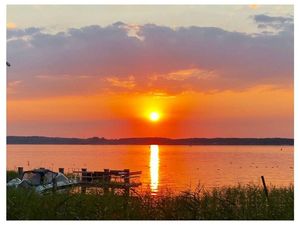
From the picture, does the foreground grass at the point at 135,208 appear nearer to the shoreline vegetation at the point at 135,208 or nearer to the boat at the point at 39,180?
the shoreline vegetation at the point at 135,208

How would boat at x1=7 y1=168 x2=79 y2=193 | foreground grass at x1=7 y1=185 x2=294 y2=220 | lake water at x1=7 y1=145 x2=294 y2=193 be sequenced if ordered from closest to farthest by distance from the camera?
1. foreground grass at x1=7 y1=185 x2=294 y2=220
2. boat at x1=7 y1=168 x2=79 y2=193
3. lake water at x1=7 y1=145 x2=294 y2=193

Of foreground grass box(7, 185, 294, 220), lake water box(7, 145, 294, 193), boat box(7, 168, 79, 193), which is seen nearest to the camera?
foreground grass box(7, 185, 294, 220)

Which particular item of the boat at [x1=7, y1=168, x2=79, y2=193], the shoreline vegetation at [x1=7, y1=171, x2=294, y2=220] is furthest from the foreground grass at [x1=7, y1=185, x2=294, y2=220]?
the boat at [x1=7, y1=168, x2=79, y2=193]

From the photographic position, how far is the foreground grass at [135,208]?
509 inches

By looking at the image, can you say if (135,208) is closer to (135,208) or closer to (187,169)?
(135,208)

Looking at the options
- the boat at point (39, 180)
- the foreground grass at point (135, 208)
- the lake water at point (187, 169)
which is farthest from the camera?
the lake water at point (187, 169)

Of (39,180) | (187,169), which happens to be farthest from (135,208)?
(187,169)

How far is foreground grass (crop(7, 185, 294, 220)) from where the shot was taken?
12922 mm

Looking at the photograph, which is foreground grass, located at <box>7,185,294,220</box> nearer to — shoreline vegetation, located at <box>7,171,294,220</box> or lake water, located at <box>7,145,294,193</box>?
shoreline vegetation, located at <box>7,171,294,220</box>

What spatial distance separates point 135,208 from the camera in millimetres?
14102

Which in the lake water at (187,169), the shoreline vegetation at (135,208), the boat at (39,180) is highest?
the shoreline vegetation at (135,208)

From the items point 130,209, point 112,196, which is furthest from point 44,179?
point 130,209

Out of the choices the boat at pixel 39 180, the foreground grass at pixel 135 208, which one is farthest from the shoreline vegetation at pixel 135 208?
the boat at pixel 39 180
